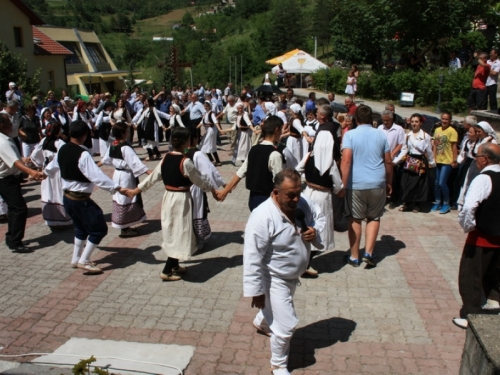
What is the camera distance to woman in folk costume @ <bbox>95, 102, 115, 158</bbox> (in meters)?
13.8

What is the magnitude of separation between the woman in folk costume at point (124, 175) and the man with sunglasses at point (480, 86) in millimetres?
9827

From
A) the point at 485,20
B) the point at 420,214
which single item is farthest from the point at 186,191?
the point at 485,20

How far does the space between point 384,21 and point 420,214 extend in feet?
42.0

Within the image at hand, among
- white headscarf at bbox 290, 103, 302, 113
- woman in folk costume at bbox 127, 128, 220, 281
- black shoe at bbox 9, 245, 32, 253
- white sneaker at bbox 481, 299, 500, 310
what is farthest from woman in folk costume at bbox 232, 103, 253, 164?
white sneaker at bbox 481, 299, 500, 310

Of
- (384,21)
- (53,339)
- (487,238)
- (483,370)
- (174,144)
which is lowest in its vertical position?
(53,339)

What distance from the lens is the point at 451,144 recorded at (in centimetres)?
880

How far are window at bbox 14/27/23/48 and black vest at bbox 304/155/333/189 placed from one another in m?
34.7

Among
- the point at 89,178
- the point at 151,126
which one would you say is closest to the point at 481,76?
the point at 151,126

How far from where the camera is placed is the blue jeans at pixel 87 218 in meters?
6.24

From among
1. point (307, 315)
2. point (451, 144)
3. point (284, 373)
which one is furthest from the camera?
point (451, 144)

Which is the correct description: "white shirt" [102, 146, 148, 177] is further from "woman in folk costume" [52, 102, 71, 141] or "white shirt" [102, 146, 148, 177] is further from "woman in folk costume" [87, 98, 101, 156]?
"woman in folk costume" [87, 98, 101, 156]

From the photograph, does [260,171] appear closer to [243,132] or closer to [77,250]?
[77,250]

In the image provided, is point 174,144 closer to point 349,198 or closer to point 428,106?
point 349,198

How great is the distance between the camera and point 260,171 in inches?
237
